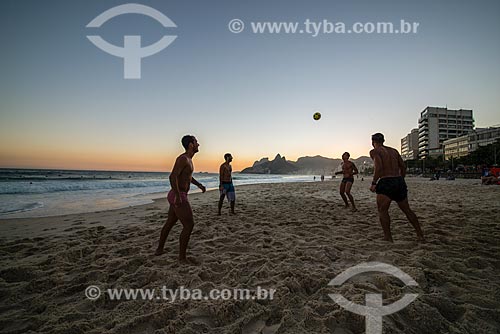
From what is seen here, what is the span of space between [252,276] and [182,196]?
163 centimetres

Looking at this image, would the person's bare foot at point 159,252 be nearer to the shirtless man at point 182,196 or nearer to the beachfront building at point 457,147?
the shirtless man at point 182,196

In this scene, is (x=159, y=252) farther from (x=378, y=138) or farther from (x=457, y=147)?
Result: (x=457, y=147)

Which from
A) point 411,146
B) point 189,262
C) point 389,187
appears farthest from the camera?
point 411,146

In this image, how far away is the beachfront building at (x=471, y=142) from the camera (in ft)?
248

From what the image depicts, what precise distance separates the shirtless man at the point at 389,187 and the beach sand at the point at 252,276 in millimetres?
366

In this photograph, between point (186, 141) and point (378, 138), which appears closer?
point (186, 141)

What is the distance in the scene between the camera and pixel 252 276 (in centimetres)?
301

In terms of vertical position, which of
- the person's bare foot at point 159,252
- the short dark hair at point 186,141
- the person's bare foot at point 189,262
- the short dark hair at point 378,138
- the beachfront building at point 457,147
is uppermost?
the beachfront building at point 457,147

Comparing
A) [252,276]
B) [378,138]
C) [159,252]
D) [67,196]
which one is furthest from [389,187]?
[67,196]

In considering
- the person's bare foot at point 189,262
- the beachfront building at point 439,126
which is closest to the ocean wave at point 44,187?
the person's bare foot at point 189,262

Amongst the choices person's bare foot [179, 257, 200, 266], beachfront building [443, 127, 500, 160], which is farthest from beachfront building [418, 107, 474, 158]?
person's bare foot [179, 257, 200, 266]

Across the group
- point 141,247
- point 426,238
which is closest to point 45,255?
point 141,247
